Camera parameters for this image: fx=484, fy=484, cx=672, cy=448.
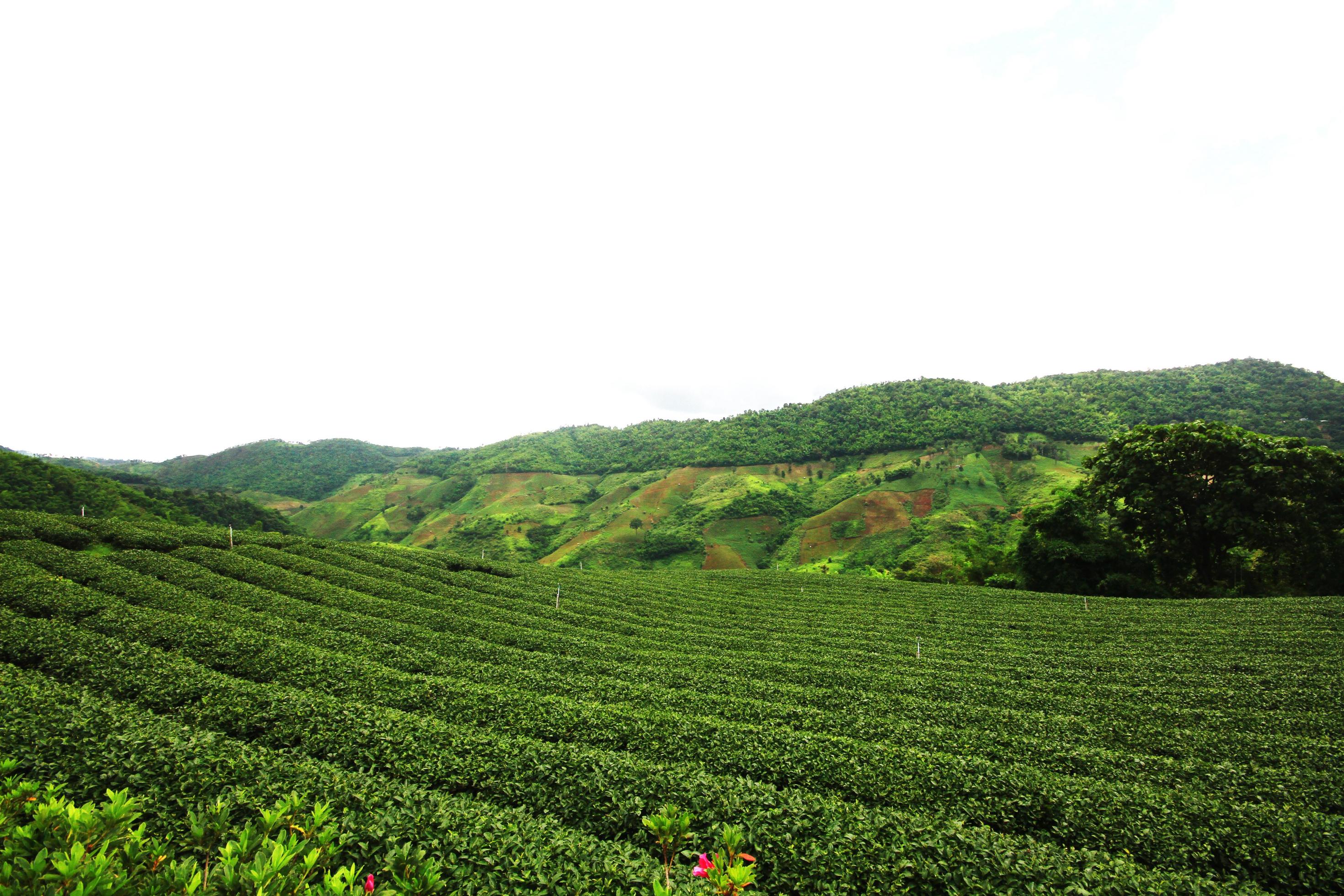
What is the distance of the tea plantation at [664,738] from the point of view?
5992mm

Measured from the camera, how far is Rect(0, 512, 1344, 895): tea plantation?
5992mm

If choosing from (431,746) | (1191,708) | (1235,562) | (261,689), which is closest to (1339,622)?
(1191,708)

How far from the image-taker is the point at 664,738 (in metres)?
9.85

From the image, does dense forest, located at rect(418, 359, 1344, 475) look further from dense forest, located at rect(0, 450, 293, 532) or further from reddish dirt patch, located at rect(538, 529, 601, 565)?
dense forest, located at rect(0, 450, 293, 532)

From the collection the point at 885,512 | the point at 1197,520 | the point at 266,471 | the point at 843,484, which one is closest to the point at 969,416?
the point at 843,484

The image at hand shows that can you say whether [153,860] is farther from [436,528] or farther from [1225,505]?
[436,528]

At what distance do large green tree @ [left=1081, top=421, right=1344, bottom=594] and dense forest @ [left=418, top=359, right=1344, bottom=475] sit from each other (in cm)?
6740

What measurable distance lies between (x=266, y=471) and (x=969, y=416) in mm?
228347

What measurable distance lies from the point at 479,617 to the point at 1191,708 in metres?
24.8

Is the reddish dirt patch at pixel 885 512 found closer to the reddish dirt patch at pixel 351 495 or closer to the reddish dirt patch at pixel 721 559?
the reddish dirt patch at pixel 721 559

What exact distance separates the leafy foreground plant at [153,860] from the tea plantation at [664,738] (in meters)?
0.13

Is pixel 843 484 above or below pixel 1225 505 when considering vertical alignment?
below

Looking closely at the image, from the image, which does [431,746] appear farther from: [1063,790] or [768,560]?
[768,560]

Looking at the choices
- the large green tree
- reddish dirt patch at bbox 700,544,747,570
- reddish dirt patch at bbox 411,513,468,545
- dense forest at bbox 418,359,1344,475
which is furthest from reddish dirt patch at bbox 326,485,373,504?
the large green tree
